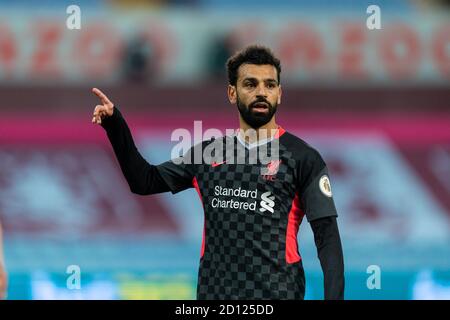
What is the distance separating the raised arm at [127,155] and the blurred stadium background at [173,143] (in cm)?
508

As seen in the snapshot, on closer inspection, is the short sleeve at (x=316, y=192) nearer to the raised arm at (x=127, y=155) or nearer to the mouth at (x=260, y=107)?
the mouth at (x=260, y=107)

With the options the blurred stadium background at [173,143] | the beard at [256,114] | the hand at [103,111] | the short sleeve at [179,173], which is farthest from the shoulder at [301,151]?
the blurred stadium background at [173,143]

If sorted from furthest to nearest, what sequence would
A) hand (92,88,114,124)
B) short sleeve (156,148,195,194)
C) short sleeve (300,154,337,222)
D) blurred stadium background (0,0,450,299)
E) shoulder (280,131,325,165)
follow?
blurred stadium background (0,0,450,299) → short sleeve (156,148,195,194) → hand (92,88,114,124) → shoulder (280,131,325,165) → short sleeve (300,154,337,222)

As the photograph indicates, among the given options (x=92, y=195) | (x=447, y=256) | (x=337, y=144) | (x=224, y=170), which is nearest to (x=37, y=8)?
(x=92, y=195)

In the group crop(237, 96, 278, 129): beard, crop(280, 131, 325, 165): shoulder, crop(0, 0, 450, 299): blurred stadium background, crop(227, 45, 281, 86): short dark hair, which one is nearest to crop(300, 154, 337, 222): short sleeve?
crop(280, 131, 325, 165): shoulder

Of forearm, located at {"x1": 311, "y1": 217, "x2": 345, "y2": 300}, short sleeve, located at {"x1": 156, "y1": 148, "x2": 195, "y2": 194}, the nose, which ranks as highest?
the nose

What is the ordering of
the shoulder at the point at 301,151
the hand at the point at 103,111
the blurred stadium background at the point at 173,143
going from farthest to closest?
the blurred stadium background at the point at 173,143 → the hand at the point at 103,111 → the shoulder at the point at 301,151

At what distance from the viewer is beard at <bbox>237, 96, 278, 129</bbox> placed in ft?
16.2

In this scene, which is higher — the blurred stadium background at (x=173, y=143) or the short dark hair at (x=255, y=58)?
the blurred stadium background at (x=173, y=143)

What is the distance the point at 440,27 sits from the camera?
1592cm

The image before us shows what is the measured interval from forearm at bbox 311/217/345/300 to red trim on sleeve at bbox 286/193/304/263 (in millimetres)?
128

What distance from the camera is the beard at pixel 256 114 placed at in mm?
4926

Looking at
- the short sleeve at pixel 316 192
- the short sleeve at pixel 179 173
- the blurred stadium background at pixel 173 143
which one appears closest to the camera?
the short sleeve at pixel 316 192

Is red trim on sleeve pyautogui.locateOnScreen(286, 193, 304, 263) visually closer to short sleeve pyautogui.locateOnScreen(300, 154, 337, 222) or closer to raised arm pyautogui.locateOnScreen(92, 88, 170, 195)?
short sleeve pyautogui.locateOnScreen(300, 154, 337, 222)
